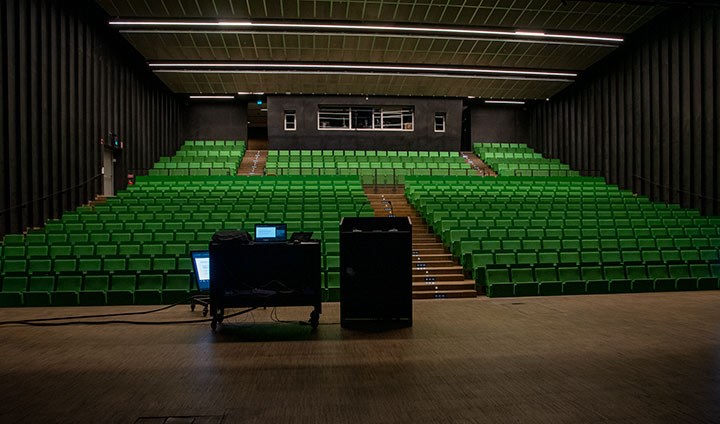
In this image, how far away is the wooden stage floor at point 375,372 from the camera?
2330 millimetres

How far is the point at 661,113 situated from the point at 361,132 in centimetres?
989

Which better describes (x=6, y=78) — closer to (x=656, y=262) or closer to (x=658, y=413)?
(x=658, y=413)

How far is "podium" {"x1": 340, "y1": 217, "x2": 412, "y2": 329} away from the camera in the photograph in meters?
4.22

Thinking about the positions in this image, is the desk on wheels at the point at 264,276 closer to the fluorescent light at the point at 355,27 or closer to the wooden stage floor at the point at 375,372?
the wooden stage floor at the point at 375,372

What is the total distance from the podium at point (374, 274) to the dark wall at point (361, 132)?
14.1 meters

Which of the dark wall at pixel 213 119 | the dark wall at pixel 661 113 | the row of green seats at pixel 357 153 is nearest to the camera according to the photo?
the dark wall at pixel 661 113

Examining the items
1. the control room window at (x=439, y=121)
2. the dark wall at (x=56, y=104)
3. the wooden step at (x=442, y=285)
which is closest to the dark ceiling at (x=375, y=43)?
the dark wall at (x=56, y=104)

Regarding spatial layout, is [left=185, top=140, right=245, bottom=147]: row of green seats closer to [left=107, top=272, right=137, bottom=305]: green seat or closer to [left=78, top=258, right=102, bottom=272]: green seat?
[left=78, top=258, right=102, bottom=272]: green seat

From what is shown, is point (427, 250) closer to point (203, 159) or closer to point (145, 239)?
point (145, 239)

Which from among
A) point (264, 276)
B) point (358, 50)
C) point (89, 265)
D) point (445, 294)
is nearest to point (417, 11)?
point (358, 50)

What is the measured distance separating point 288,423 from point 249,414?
235mm

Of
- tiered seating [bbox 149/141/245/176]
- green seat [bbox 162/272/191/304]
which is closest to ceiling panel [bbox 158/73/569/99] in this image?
tiered seating [bbox 149/141/245/176]

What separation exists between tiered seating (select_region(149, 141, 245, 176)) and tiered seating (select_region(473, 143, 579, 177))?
925cm

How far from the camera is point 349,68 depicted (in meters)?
15.1
